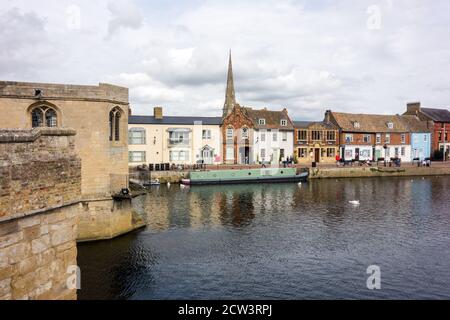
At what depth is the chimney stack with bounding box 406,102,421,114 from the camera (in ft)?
256

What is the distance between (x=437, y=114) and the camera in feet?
255

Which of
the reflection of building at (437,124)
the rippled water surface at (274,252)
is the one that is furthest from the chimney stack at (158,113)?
the reflection of building at (437,124)

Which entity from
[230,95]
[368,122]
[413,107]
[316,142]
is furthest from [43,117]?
[413,107]

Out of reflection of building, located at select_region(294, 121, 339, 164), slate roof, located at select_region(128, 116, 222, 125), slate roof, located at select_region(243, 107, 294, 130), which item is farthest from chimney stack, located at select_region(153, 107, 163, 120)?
reflection of building, located at select_region(294, 121, 339, 164)

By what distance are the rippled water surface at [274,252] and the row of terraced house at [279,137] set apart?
22.2 m

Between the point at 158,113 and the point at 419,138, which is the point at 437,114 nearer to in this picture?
the point at 419,138

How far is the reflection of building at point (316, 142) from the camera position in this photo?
65812 millimetres

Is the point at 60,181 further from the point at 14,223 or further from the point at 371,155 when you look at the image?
the point at 371,155

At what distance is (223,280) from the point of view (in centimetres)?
1631

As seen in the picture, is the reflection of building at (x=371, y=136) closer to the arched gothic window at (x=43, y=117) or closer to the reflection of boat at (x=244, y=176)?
the reflection of boat at (x=244, y=176)

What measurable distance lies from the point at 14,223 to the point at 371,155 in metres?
71.0

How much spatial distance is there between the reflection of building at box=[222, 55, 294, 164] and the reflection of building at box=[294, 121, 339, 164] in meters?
1.70

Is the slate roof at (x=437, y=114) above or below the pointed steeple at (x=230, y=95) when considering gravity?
below
